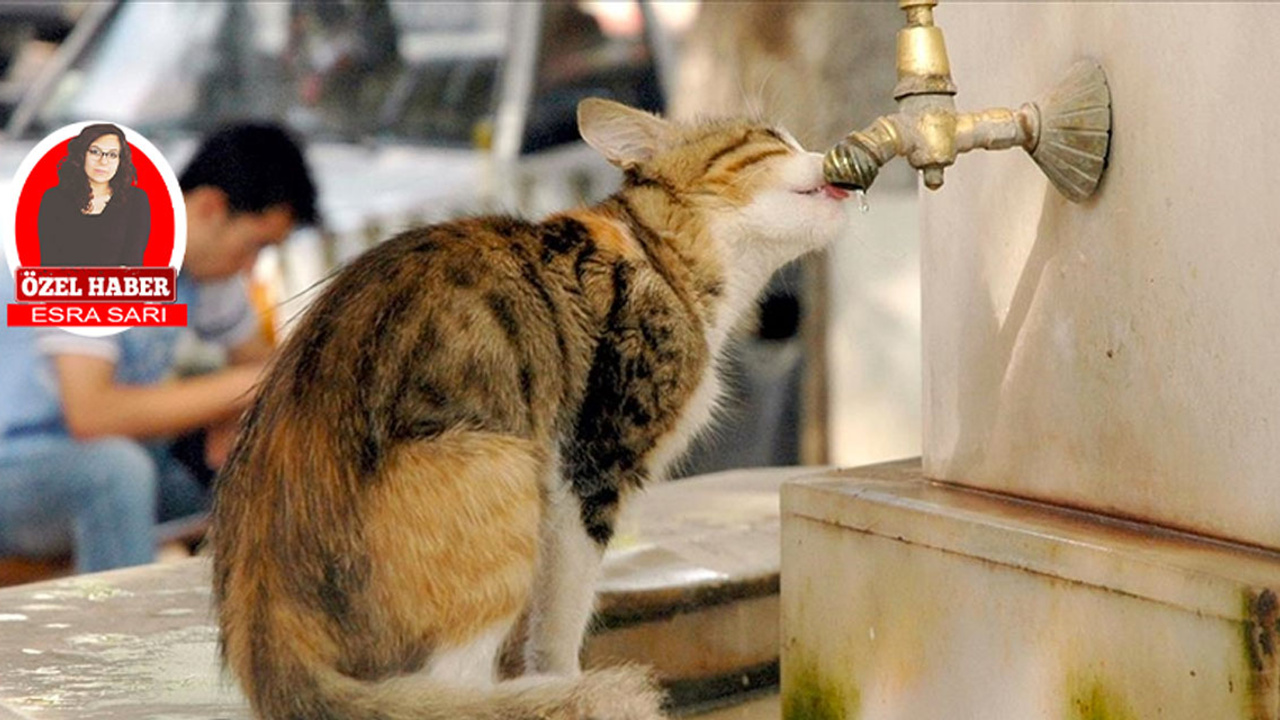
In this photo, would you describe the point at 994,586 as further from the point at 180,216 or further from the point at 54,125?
the point at 54,125

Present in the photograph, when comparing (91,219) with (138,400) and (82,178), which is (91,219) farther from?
(138,400)

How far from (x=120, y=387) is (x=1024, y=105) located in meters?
1.50

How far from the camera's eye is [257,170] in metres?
3.39

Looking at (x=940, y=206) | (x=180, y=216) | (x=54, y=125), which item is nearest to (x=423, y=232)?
(x=180, y=216)

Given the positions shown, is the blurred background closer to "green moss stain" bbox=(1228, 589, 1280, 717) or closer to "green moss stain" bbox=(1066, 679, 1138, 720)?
"green moss stain" bbox=(1066, 679, 1138, 720)

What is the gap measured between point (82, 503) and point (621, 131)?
1.17 meters

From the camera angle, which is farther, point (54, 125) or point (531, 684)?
point (54, 125)

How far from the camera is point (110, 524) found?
2686 mm

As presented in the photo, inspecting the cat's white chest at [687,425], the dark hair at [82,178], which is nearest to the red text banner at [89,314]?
the dark hair at [82,178]

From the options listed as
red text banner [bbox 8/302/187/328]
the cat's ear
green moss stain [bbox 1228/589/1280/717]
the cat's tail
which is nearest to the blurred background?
the cat's ear

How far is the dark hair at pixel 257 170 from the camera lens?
3162mm

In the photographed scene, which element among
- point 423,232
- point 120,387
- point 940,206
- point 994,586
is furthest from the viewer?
point 120,387

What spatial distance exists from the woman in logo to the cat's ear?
1.79 feet

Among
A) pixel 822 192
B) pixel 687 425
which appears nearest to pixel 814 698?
pixel 687 425
